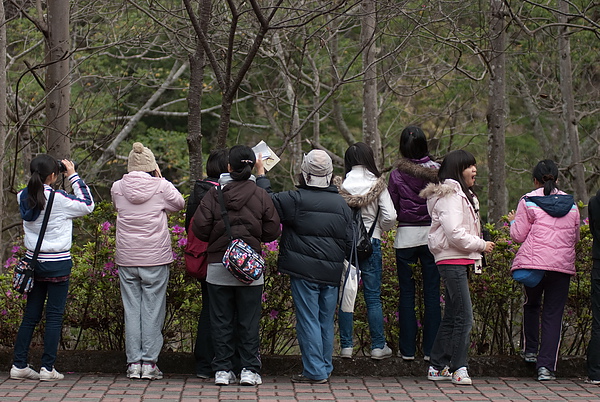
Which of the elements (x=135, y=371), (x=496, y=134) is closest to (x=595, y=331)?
(x=496, y=134)

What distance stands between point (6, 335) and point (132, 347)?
1.39m

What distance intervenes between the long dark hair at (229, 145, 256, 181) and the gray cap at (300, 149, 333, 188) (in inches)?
17.7

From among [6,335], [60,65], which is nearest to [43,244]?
[6,335]

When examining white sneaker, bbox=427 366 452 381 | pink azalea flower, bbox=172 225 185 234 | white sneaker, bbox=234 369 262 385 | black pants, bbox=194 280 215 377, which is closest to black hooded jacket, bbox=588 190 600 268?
white sneaker, bbox=427 366 452 381

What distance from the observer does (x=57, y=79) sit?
782 cm

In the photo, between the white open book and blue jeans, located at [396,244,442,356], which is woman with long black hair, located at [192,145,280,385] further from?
blue jeans, located at [396,244,442,356]

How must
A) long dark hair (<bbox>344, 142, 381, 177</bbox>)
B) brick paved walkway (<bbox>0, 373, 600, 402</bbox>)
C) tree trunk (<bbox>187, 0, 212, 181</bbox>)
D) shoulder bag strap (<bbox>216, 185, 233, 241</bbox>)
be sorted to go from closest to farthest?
1. brick paved walkway (<bbox>0, 373, 600, 402</bbox>)
2. shoulder bag strap (<bbox>216, 185, 233, 241</bbox>)
3. long dark hair (<bbox>344, 142, 381, 177</bbox>)
4. tree trunk (<bbox>187, 0, 212, 181</bbox>)

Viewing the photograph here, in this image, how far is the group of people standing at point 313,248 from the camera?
651cm

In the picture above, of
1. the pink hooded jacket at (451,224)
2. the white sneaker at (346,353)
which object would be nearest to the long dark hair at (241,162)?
the pink hooded jacket at (451,224)

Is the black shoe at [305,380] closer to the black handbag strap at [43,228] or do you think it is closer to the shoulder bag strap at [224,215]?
the shoulder bag strap at [224,215]

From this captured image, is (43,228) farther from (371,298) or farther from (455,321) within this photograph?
(455,321)

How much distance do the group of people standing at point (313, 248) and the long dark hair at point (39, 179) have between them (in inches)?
0.5

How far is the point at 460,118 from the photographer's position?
2519cm

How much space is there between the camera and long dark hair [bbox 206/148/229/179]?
6.77 m
